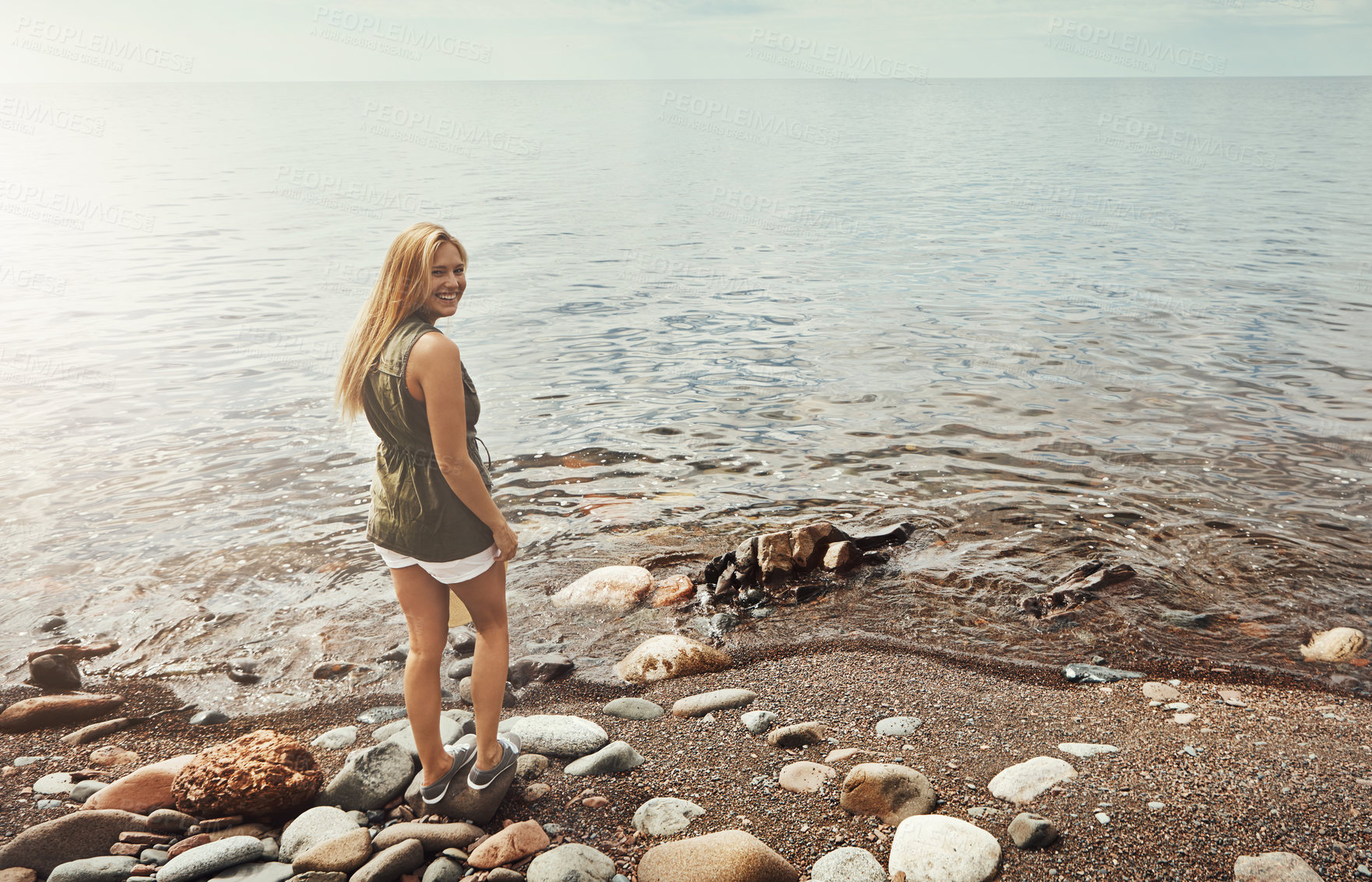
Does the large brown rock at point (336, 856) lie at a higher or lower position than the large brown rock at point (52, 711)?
higher

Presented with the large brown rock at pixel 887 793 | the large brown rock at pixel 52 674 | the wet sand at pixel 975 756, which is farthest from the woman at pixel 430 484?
the large brown rock at pixel 52 674

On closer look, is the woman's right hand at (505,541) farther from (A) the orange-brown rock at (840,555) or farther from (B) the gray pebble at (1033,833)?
(A) the orange-brown rock at (840,555)

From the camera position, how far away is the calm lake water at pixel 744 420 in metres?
6.62

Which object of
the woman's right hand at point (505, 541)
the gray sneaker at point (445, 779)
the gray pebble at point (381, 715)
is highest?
the woman's right hand at point (505, 541)

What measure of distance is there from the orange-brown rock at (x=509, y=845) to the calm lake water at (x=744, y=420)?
2.13 metres

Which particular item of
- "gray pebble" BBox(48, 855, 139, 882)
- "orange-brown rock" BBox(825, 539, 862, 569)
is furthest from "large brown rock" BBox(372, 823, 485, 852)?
"orange-brown rock" BBox(825, 539, 862, 569)

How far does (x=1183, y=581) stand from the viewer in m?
6.83

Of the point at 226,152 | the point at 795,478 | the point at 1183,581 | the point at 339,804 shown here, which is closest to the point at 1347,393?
the point at 1183,581

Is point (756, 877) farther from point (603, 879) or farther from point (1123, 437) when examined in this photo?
point (1123, 437)

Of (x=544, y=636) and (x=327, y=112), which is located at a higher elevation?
(x=327, y=112)

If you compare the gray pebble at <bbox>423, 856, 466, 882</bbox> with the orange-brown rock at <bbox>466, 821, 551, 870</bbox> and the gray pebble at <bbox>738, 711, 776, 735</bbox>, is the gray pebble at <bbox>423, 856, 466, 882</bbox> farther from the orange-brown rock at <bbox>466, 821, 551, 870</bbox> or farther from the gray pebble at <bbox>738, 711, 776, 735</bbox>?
the gray pebble at <bbox>738, 711, 776, 735</bbox>

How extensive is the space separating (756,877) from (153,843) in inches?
104

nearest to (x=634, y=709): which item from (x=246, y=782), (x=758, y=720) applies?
(x=758, y=720)

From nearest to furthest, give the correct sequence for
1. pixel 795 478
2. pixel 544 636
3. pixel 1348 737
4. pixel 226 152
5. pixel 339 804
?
pixel 339 804 → pixel 1348 737 → pixel 544 636 → pixel 795 478 → pixel 226 152
